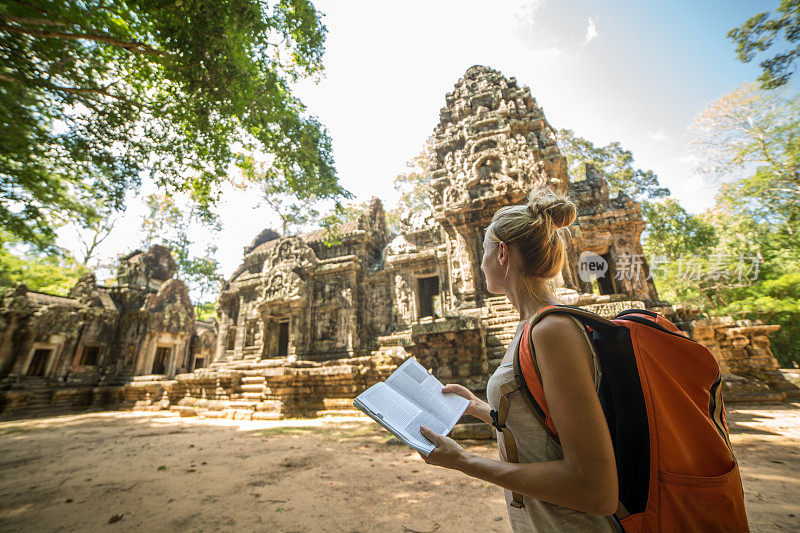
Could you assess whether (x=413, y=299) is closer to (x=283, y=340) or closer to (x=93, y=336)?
(x=283, y=340)

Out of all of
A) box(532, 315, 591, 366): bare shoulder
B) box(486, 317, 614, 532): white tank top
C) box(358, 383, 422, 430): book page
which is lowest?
box(486, 317, 614, 532): white tank top

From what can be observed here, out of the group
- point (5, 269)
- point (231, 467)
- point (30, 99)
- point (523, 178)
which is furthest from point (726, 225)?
point (5, 269)

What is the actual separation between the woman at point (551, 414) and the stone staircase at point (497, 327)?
502 centimetres

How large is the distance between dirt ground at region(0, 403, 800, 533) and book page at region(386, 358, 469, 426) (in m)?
1.69

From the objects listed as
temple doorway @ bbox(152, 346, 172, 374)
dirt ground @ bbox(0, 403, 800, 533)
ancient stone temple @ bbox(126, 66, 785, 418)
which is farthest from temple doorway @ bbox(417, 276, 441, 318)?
temple doorway @ bbox(152, 346, 172, 374)

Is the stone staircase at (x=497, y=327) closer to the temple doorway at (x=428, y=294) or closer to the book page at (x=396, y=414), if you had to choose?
the book page at (x=396, y=414)

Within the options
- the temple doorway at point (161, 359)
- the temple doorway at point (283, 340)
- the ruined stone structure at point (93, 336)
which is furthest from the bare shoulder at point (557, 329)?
the temple doorway at point (161, 359)

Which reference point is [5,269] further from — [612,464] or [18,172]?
[612,464]

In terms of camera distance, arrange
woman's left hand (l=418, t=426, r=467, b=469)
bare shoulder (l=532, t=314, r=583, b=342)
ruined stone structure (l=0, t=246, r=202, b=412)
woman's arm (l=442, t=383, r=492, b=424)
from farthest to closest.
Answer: ruined stone structure (l=0, t=246, r=202, b=412), woman's arm (l=442, t=383, r=492, b=424), woman's left hand (l=418, t=426, r=467, b=469), bare shoulder (l=532, t=314, r=583, b=342)

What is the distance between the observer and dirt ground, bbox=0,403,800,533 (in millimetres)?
2674

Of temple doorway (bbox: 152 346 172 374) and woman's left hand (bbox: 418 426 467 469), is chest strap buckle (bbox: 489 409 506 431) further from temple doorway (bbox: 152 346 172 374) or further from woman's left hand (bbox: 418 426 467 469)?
temple doorway (bbox: 152 346 172 374)

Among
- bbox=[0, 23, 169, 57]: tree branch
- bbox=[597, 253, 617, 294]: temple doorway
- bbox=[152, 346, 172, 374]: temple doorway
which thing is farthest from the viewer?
bbox=[152, 346, 172, 374]: temple doorway

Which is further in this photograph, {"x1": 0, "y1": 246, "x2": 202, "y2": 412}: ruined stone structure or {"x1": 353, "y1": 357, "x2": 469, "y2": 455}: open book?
{"x1": 0, "y1": 246, "x2": 202, "y2": 412}: ruined stone structure

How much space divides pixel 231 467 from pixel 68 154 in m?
7.20
